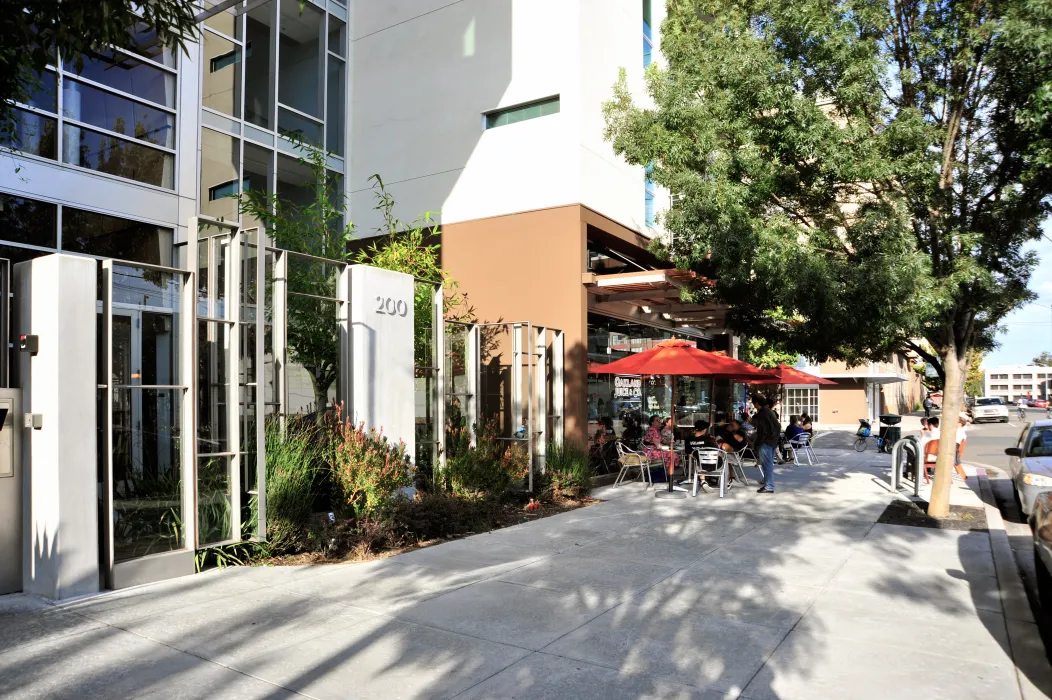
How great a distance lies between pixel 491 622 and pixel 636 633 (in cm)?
111

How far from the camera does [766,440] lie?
12.9 metres

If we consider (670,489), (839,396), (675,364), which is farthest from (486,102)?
(839,396)

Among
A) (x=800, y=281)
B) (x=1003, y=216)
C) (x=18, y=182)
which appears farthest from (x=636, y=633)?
(x=18, y=182)

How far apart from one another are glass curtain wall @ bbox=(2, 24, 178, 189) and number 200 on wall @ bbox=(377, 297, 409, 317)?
207 inches

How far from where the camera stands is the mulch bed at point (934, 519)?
980 centimetres

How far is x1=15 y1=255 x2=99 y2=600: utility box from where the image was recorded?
5797mm

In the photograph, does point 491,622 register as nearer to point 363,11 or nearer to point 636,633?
point 636,633

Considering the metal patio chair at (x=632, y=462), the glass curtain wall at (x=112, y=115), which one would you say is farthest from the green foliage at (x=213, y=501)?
the metal patio chair at (x=632, y=462)

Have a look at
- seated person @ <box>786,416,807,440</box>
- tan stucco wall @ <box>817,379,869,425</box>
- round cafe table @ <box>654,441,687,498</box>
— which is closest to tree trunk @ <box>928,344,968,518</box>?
round cafe table @ <box>654,441,687,498</box>

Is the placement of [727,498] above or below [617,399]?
below

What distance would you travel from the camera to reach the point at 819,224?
1070 centimetres

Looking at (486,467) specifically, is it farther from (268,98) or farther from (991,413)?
(991,413)

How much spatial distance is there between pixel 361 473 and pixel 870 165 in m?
7.39

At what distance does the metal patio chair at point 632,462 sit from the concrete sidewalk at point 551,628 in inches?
179
